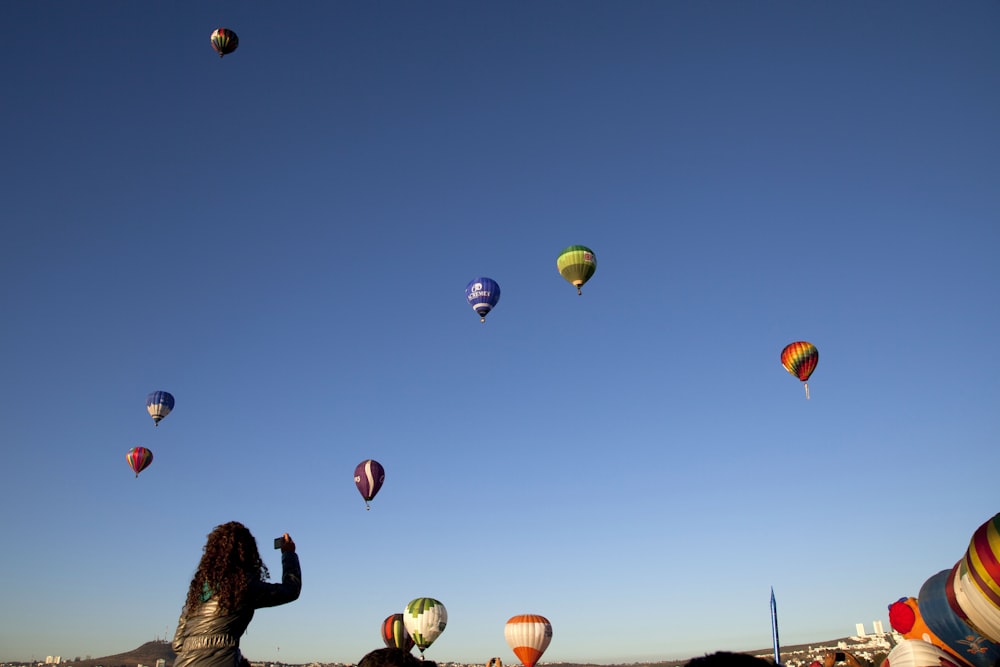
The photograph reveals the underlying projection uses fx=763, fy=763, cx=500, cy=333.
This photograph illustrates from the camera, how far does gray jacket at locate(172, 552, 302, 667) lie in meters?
5.48

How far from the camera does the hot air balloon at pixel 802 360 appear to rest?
135 ft

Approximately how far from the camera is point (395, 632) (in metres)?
27.2

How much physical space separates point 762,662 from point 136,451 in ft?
160

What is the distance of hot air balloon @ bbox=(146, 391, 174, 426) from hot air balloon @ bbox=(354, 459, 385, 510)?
15005mm

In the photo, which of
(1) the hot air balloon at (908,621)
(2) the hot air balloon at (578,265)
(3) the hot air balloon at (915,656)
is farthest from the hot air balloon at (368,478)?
(3) the hot air balloon at (915,656)

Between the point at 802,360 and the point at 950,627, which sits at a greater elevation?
the point at 802,360

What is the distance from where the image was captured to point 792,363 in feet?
136

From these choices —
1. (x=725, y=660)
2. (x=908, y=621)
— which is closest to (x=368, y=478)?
(x=908, y=621)

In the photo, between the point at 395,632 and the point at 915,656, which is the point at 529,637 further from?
the point at 915,656

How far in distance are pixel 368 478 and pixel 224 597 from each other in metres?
33.1

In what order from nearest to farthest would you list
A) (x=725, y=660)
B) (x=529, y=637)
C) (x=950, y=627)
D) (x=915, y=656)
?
(x=725, y=660), (x=915, y=656), (x=950, y=627), (x=529, y=637)

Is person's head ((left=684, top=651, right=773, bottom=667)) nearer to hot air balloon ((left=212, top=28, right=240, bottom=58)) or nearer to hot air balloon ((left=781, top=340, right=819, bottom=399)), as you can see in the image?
hot air balloon ((left=781, top=340, right=819, bottom=399))

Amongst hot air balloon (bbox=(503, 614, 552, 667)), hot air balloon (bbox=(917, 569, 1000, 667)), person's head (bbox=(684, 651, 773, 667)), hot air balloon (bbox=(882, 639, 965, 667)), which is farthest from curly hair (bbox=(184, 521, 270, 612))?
hot air balloon (bbox=(503, 614, 552, 667))

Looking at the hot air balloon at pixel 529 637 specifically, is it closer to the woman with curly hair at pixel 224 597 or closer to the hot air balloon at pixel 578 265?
the hot air balloon at pixel 578 265
